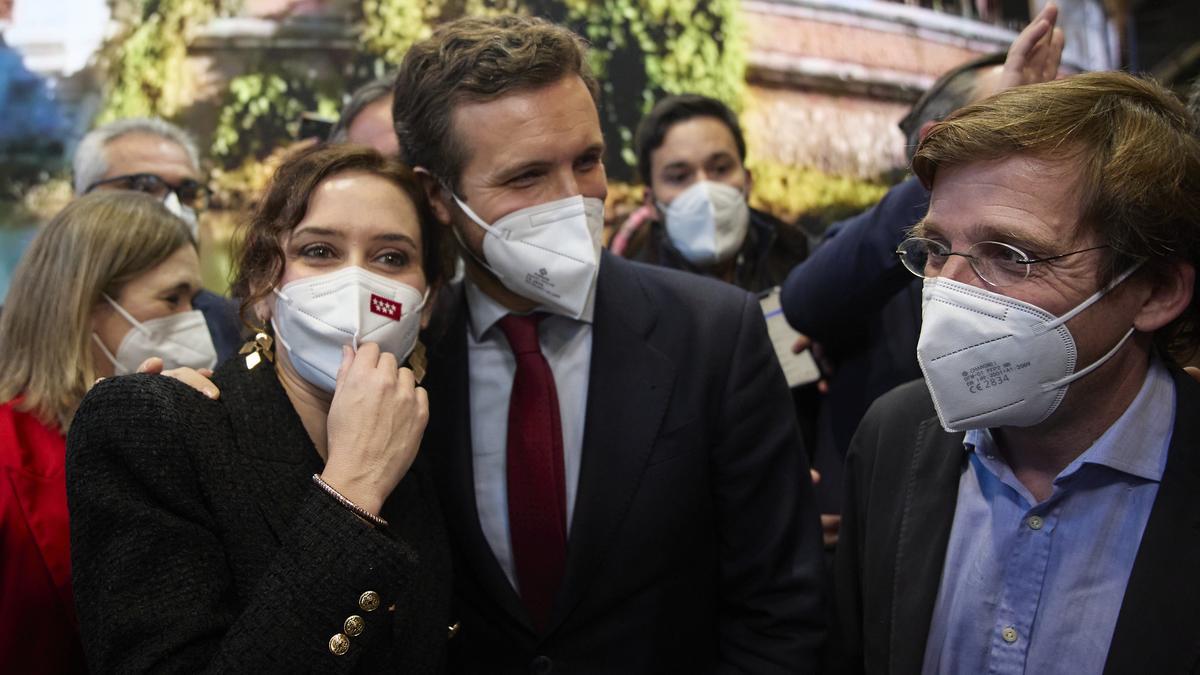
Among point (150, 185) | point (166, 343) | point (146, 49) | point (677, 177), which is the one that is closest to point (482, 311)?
point (166, 343)

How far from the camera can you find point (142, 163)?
12.1 ft

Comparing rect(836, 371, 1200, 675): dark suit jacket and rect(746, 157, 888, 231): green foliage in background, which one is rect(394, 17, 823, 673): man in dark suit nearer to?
rect(836, 371, 1200, 675): dark suit jacket

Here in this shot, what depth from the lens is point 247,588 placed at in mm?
1681

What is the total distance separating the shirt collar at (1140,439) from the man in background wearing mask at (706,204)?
1.83 m

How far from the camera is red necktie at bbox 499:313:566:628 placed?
2.05 metres

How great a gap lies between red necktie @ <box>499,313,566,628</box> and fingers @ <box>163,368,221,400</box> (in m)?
0.61

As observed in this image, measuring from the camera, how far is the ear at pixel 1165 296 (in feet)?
5.45

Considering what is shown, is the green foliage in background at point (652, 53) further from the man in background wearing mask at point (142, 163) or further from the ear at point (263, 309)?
the ear at point (263, 309)

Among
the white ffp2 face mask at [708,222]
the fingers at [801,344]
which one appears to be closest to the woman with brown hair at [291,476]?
the fingers at [801,344]

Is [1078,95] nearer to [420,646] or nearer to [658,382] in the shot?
[658,382]

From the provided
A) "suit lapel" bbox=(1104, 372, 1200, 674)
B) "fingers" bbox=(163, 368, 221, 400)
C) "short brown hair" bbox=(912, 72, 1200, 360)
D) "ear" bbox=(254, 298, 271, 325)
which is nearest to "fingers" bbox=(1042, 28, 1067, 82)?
"short brown hair" bbox=(912, 72, 1200, 360)

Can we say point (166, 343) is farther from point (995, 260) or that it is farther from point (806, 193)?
point (806, 193)

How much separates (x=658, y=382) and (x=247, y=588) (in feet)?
3.02

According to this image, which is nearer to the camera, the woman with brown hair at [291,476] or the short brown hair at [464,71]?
the woman with brown hair at [291,476]
